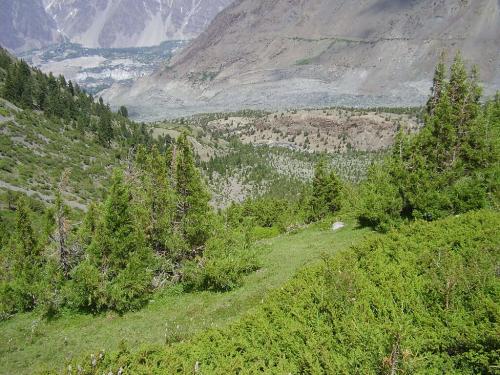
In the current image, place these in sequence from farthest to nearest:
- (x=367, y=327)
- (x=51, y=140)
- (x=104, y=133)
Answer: (x=104, y=133), (x=51, y=140), (x=367, y=327)

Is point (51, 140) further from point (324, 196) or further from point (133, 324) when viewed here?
point (133, 324)

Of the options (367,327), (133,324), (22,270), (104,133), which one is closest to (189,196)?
(133,324)

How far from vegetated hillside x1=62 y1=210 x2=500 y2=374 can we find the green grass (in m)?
4.05

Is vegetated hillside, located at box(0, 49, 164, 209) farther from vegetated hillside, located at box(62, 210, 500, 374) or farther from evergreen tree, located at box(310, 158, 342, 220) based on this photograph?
evergreen tree, located at box(310, 158, 342, 220)

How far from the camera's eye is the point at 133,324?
20781mm

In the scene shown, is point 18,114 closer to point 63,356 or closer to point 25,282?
point 25,282

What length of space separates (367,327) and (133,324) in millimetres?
14510

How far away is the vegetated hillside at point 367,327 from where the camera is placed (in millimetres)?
8992

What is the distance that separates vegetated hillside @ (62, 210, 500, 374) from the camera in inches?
354

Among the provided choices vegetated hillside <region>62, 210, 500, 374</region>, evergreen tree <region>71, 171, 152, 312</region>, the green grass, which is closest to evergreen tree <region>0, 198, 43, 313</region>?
the green grass

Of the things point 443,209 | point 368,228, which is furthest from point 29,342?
point 443,209

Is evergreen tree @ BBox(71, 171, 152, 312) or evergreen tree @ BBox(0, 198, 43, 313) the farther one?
evergreen tree @ BBox(0, 198, 43, 313)

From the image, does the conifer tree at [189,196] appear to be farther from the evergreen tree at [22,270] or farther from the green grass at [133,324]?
the evergreen tree at [22,270]

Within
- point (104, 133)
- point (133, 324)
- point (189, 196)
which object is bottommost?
point (104, 133)
